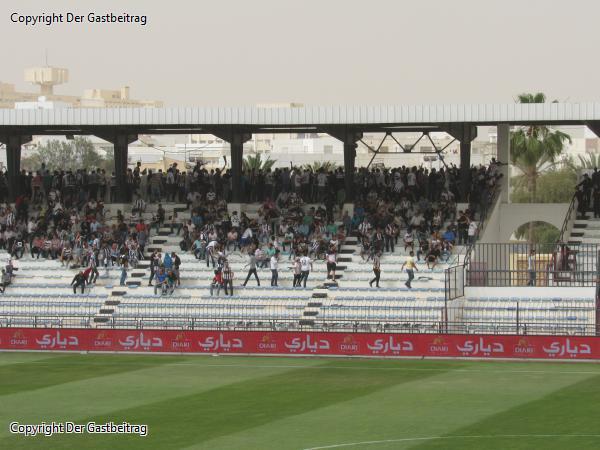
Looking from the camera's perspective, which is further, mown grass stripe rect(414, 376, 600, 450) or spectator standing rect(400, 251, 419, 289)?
spectator standing rect(400, 251, 419, 289)

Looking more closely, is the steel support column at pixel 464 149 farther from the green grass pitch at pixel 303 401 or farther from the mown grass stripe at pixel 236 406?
the mown grass stripe at pixel 236 406

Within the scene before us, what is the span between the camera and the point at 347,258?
45.3 meters

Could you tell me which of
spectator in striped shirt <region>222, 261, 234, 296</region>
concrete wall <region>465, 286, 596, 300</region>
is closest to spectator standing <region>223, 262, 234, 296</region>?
spectator in striped shirt <region>222, 261, 234, 296</region>

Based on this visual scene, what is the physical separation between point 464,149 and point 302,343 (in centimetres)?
1454

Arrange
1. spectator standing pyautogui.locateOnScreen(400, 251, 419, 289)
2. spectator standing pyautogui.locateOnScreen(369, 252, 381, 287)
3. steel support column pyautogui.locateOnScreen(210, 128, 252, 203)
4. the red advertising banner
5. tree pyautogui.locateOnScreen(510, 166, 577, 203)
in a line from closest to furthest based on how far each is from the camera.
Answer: the red advertising banner
spectator standing pyautogui.locateOnScreen(400, 251, 419, 289)
spectator standing pyautogui.locateOnScreen(369, 252, 381, 287)
steel support column pyautogui.locateOnScreen(210, 128, 252, 203)
tree pyautogui.locateOnScreen(510, 166, 577, 203)

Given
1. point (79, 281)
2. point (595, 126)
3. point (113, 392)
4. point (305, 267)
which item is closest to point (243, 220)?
point (305, 267)

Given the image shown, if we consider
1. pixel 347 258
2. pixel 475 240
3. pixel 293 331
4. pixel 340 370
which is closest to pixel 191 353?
pixel 293 331

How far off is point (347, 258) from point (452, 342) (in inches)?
397

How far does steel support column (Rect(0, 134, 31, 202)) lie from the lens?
5191cm

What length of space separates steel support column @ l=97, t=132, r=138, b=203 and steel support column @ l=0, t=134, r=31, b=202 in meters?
3.85

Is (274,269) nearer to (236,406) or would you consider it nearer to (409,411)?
(236,406)

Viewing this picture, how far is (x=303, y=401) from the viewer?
27.3m

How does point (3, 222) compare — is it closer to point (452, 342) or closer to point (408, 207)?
point (408, 207)

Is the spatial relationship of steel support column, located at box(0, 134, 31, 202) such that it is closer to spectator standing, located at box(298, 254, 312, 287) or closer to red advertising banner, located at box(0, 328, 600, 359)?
red advertising banner, located at box(0, 328, 600, 359)
